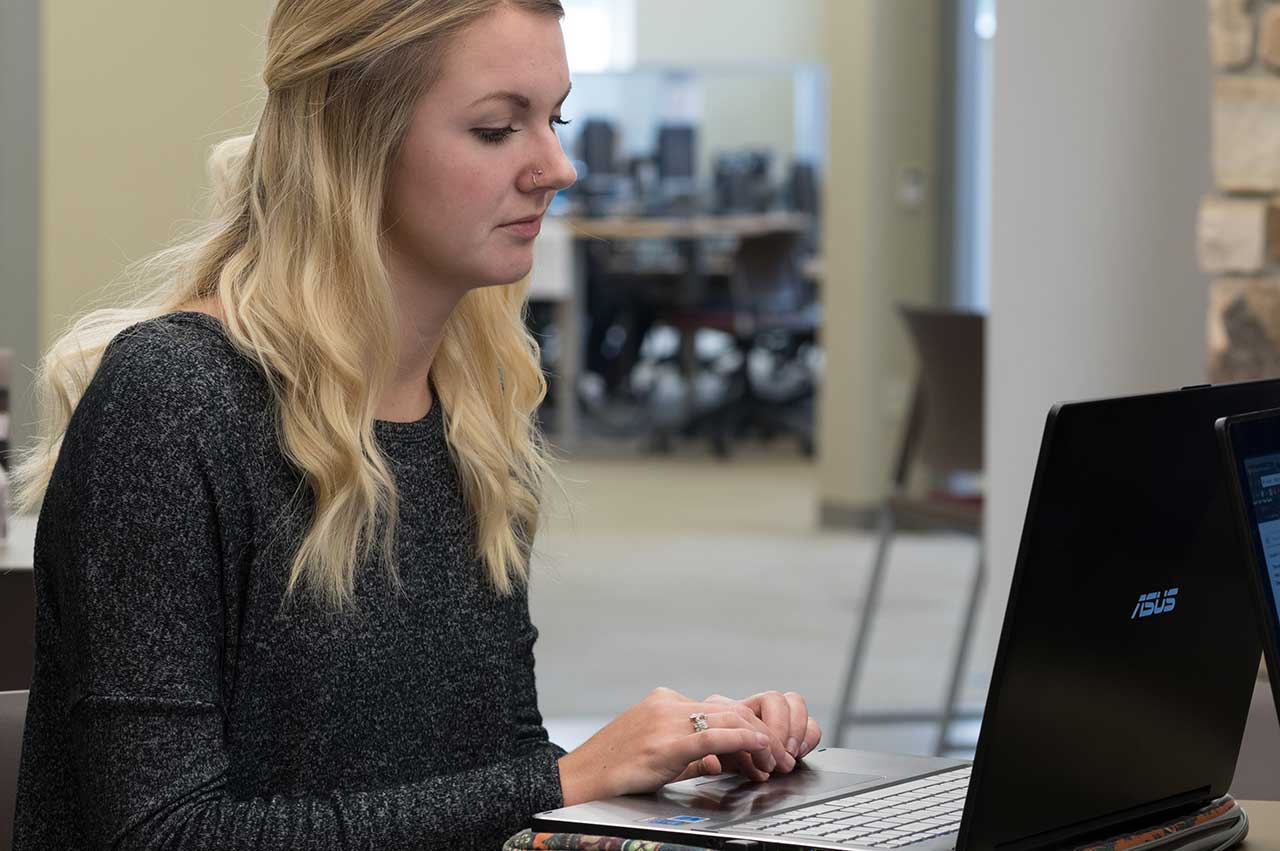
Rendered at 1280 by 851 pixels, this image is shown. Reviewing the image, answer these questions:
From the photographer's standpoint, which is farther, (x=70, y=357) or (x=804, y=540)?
(x=804, y=540)

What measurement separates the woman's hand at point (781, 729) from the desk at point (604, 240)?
6452 mm

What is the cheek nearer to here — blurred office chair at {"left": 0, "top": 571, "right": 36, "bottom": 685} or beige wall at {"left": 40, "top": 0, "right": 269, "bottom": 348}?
blurred office chair at {"left": 0, "top": 571, "right": 36, "bottom": 685}

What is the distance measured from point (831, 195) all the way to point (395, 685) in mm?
5270

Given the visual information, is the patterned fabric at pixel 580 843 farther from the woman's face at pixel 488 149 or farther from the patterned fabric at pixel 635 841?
the woman's face at pixel 488 149

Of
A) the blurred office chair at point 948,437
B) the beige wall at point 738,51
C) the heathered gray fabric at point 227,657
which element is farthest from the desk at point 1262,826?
the beige wall at point 738,51

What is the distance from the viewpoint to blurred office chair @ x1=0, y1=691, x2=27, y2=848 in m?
1.29

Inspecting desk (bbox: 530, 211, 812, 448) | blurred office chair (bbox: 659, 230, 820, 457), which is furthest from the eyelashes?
blurred office chair (bbox: 659, 230, 820, 457)

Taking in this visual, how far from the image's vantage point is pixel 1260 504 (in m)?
A: 0.92

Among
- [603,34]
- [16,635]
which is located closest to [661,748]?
[16,635]

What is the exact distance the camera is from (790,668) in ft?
14.5

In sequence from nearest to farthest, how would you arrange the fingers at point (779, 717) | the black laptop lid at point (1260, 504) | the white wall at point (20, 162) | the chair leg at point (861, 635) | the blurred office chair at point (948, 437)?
the black laptop lid at point (1260, 504), the fingers at point (779, 717), the white wall at point (20, 162), the blurred office chair at point (948, 437), the chair leg at point (861, 635)

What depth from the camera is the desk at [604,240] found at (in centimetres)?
841

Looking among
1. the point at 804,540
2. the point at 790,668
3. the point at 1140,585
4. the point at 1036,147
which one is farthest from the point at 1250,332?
the point at 804,540

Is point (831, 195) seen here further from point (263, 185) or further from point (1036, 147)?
point (263, 185)
